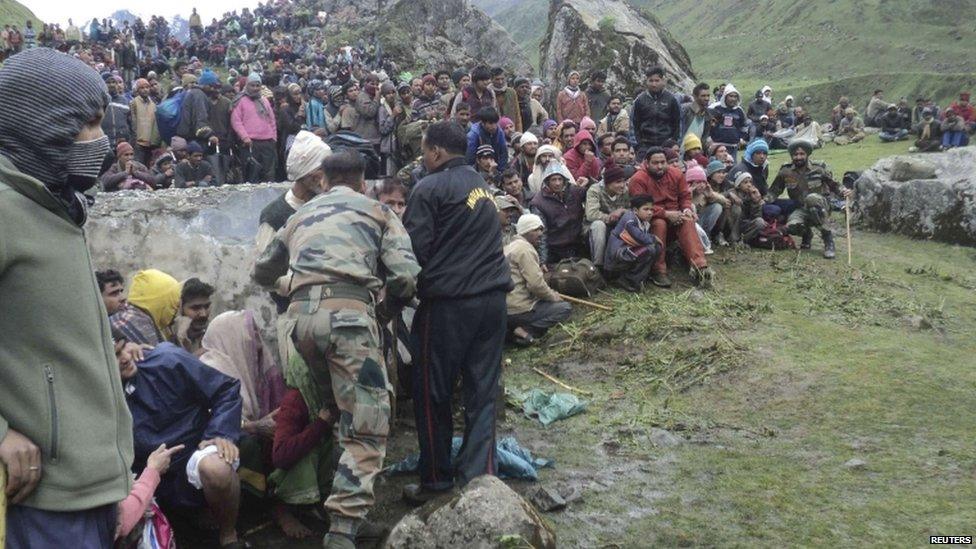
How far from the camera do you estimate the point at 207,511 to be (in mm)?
3943

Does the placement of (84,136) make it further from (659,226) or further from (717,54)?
(717,54)

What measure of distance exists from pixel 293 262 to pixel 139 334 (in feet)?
3.27

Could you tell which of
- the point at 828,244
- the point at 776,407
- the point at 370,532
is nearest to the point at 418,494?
the point at 370,532

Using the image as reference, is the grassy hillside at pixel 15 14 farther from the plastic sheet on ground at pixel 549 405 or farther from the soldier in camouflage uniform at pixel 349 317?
the soldier in camouflage uniform at pixel 349 317

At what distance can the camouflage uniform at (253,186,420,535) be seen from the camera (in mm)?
3707

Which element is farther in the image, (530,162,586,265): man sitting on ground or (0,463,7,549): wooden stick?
(530,162,586,265): man sitting on ground

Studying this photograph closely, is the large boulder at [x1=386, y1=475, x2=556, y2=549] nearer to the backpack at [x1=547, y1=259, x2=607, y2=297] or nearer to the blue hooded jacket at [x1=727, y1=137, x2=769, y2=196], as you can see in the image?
the backpack at [x1=547, y1=259, x2=607, y2=297]

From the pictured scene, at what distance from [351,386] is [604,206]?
17.8 feet

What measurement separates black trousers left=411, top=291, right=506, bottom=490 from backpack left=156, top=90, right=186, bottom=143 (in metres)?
6.91

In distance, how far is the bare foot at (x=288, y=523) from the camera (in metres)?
4.13

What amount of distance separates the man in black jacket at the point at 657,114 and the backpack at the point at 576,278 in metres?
2.66

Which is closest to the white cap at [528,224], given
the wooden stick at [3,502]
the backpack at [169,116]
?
the backpack at [169,116]

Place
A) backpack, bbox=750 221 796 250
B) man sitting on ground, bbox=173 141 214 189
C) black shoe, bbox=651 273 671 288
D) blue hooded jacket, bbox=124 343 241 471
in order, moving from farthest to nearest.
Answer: backpack, bbox=750 221 796 250
man sitting on ground, bbox=173 141 214 189
black shoe, bbox=651 273 671 288
blue hooded jacket, bbox=124 343 241 471

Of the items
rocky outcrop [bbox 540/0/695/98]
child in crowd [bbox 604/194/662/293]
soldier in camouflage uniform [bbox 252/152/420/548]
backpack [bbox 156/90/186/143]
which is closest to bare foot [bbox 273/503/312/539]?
soldier in camouflage uniform [bbox 252/152/420/548]
